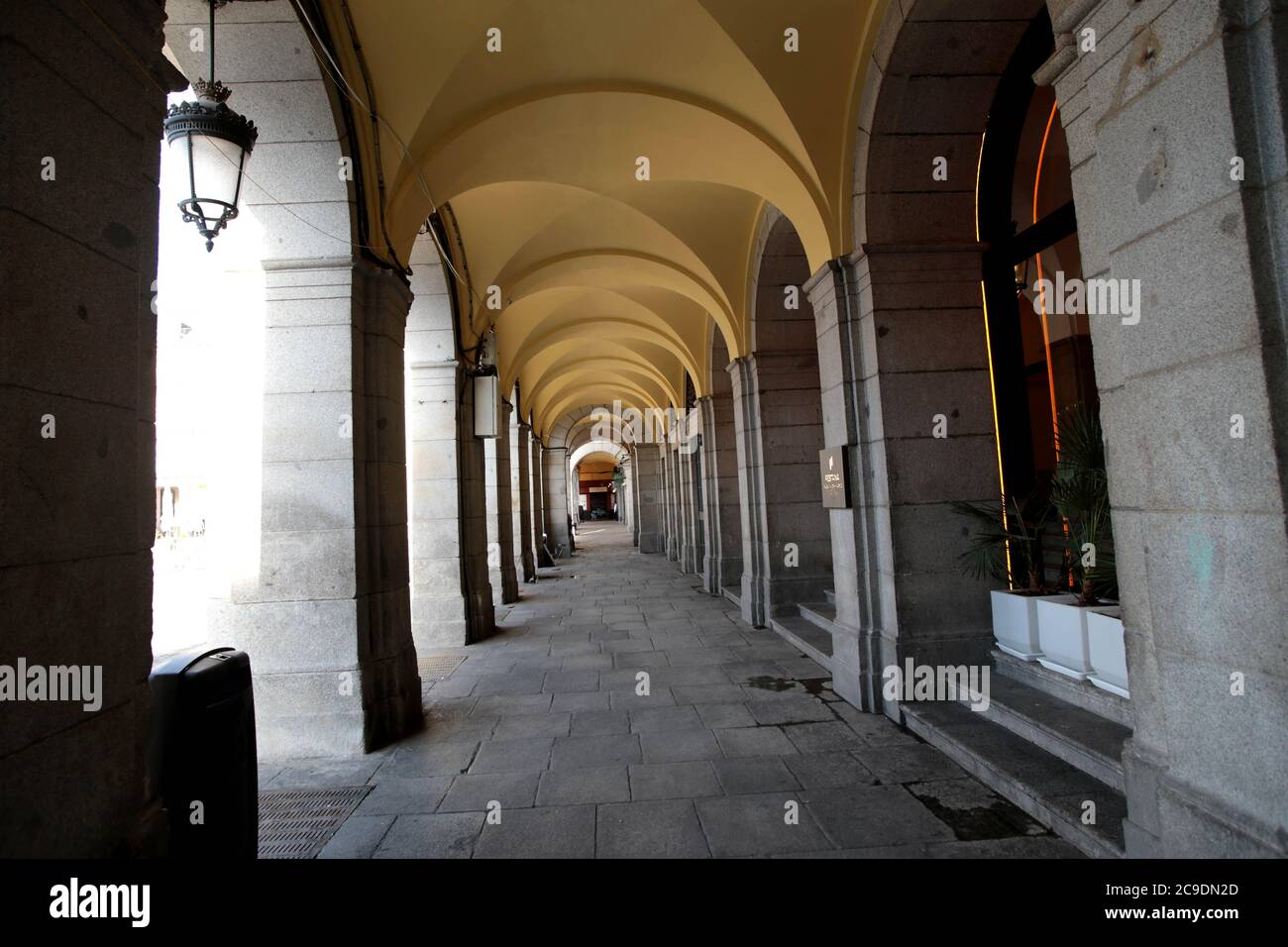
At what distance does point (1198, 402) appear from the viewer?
194 cm

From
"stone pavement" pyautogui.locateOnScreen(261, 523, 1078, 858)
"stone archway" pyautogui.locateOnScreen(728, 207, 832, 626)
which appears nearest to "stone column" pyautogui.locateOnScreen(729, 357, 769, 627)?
"stone archway" pyautogui.locateOnScreen(728, 207, 832, 626)

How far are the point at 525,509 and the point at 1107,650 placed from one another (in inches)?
469

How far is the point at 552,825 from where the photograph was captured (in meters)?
3.02

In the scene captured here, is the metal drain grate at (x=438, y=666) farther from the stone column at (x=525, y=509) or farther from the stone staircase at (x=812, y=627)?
the stone column at (x=525, y=509)

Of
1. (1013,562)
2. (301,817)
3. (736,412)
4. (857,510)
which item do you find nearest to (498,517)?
(736,412)

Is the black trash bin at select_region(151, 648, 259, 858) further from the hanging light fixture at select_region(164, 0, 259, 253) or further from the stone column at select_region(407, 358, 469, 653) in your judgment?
the stone column at select_region(407, 358, 469, 653)

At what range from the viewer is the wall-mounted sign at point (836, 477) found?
470cm

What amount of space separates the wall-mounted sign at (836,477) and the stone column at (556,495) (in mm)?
14706

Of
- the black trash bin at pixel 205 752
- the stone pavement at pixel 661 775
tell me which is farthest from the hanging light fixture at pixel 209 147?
the stone pavement at pixel 661 775

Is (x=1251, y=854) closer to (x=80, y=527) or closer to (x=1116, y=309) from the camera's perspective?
(x=1116, y=309)

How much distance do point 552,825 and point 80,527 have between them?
2.34 meters

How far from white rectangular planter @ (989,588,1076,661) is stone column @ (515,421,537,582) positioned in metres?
10.1

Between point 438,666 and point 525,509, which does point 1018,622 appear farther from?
point 525,509

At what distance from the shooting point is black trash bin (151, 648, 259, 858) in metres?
1.87
